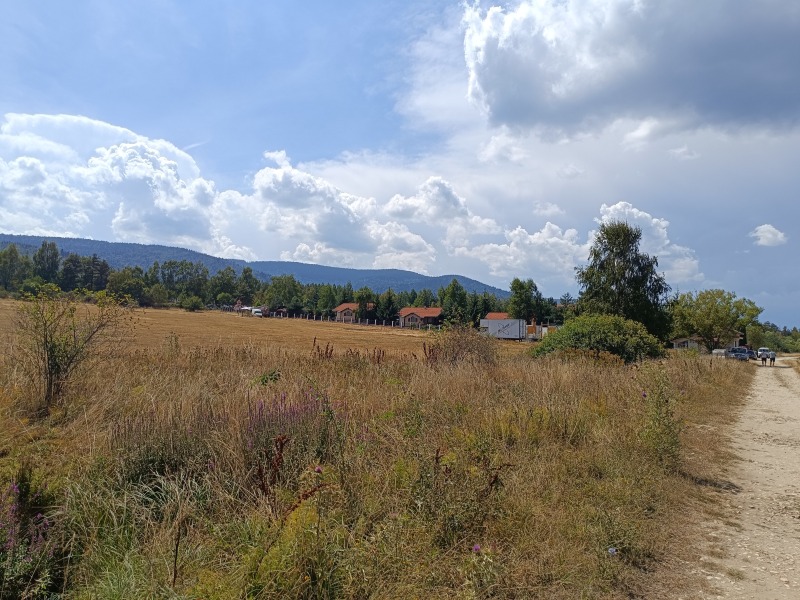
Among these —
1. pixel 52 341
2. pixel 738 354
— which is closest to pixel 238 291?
pixel 738 354

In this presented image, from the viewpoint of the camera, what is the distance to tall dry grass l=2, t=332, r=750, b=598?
3307 millimetres

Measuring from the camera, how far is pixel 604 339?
63.9 ft

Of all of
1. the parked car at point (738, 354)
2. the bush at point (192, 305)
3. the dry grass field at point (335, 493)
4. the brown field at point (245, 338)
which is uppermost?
the parked car at point (738, 354)

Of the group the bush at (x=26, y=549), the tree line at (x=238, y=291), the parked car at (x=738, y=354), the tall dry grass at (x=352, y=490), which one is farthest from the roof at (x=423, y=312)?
the bush at (x=26, y=549)

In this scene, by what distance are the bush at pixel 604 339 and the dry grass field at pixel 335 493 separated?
1177cm

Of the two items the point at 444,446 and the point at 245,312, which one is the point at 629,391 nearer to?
the point at 444,446

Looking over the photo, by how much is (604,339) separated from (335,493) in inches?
686

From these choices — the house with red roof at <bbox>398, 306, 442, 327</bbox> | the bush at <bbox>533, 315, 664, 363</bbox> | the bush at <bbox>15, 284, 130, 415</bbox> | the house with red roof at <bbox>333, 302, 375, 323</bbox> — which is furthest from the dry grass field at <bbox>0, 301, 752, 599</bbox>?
the house with red roof at <bbox>333, 302, 375, 323</bbox>

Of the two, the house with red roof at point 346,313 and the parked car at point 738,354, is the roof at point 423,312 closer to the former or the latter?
the house with red roof at point 346,313

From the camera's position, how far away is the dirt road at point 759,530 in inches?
152

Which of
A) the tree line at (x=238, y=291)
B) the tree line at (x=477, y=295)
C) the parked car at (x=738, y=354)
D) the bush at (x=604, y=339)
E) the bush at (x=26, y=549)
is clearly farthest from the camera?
the tree line at (x=238, y=291)

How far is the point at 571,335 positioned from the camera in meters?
20.1

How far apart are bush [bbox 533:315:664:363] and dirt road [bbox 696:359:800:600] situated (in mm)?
9490

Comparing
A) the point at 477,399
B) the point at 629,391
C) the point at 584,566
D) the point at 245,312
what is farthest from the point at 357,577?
the point at 245,312
